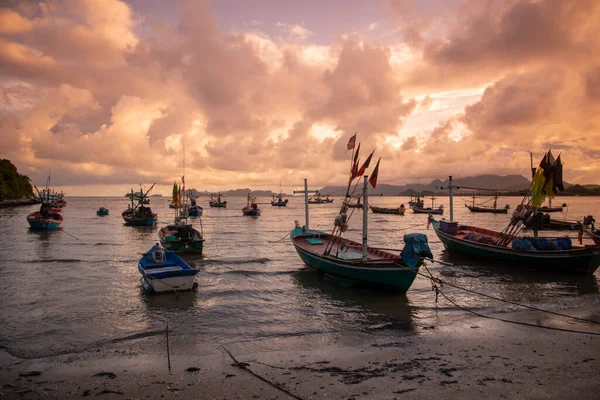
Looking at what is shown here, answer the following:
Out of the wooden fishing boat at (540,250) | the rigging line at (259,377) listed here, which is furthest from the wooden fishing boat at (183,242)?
the wooden fishing boat at (540,250)

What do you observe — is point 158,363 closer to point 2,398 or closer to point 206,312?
point 2,398

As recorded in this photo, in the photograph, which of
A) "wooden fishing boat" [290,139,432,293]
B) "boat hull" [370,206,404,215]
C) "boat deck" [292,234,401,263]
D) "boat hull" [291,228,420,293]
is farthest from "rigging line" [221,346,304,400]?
"boat hull" [370,206,404,215]

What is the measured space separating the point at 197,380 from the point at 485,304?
11700 mm

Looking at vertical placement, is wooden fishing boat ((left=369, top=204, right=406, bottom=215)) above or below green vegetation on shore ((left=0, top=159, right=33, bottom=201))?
below

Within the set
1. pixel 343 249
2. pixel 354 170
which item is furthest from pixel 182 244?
pixel 354 170

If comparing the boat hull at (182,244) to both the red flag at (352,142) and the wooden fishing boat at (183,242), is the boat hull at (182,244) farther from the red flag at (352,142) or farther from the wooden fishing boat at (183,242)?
the red flag at (352,142)

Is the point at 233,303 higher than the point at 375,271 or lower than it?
lower

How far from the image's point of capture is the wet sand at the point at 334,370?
751 centimetres

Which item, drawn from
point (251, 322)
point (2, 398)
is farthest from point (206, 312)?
point (2, 398)

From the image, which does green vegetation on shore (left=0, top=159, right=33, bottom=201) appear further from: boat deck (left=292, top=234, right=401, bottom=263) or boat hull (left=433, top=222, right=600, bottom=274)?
boat hull (left=433, top=222, right=600, bottom=274)

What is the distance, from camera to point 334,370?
8570 mm

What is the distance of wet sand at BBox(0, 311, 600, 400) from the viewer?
7.51 m

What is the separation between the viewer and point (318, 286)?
17359 millimetres

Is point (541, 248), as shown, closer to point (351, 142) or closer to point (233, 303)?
point (351, 142)
